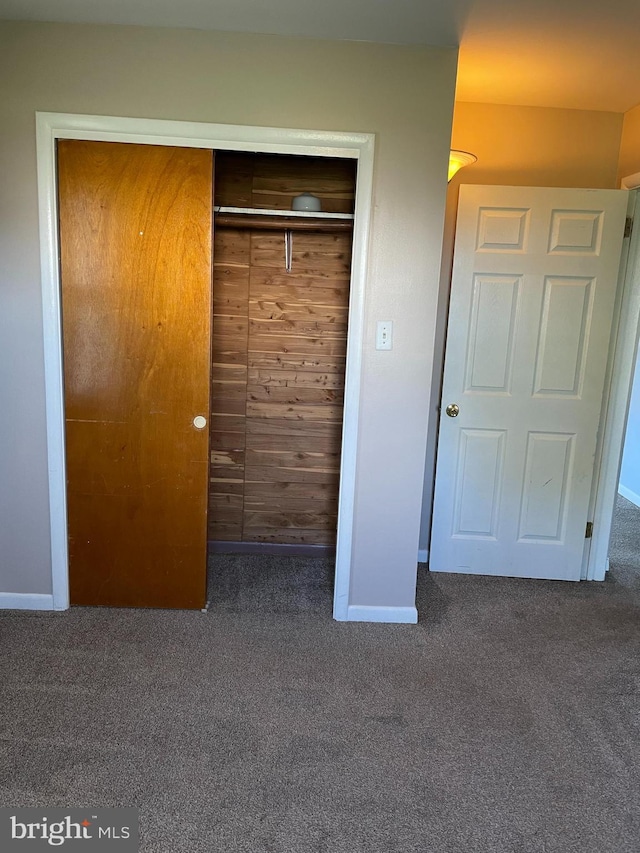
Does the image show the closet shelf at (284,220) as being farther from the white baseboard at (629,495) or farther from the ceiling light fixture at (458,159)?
the white baseboard at (629,495)

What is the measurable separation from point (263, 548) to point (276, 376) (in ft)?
3.26

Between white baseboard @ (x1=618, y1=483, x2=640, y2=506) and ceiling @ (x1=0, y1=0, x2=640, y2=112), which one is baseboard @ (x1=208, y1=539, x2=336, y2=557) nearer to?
ceiling @ (x1=0, y1=0, x2=640, y2=112)

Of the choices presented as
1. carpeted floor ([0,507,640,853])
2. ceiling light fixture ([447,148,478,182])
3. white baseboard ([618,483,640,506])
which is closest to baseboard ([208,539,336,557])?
carpeted floor ([0,507,640,853])

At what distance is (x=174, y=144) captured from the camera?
96.7 inches

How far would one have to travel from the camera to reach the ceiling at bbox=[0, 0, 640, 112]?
2133mm

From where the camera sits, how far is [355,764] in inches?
75.5

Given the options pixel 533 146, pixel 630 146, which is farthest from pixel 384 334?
pixel 630 146

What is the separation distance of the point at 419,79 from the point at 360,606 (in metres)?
2.23

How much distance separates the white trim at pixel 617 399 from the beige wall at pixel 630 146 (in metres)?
0.13

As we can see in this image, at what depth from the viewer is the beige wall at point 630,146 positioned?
2.98 meters

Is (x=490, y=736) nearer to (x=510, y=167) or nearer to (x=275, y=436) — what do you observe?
(x=275, y=436)

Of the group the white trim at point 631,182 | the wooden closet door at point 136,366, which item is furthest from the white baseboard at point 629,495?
the wooden closet door at point 136,366

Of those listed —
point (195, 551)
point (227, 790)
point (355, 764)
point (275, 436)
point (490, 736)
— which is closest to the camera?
point (227, 790)

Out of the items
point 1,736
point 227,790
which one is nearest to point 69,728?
point 1,736
